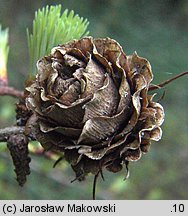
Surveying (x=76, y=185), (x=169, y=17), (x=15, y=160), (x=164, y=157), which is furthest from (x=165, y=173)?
(x=15, y=160)

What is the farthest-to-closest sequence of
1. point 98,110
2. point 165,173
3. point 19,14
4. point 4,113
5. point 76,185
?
point 19,14, point 165,173, point 76,185, point 4,113, point 98,110

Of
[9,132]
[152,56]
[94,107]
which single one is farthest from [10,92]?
[152,56]

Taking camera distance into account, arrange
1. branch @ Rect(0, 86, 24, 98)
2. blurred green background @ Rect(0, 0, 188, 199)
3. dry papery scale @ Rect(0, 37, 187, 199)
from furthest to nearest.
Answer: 1. blurred green background @ Rect(0, 0, 188, 199)
2. branch @ Rect(0, 86, 24, 98)
3. dry papery scale @ Rect(0, 37, 187, 199)

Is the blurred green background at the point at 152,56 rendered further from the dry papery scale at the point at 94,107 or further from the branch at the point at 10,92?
the dry papery scale at the point at 94,107

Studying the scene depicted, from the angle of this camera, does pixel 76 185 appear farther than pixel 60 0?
No

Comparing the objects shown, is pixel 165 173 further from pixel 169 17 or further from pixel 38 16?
pixel 38 16

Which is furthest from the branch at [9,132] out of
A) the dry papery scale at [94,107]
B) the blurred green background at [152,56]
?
the blurred green background at [152,56]

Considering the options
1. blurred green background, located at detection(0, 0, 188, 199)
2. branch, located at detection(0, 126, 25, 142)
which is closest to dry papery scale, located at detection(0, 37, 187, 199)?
branch, located at detection(0, 126, 25, 142)

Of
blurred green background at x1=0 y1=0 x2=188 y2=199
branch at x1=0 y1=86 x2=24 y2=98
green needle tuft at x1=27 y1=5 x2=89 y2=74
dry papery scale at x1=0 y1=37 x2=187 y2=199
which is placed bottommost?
dry papery scale at x1=0 y1=37 x2=187 y2=199

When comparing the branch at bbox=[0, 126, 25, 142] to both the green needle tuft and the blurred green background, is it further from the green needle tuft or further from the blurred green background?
the blurred green background

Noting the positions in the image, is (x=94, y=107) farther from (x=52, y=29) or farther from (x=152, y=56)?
(x=152, y=56)

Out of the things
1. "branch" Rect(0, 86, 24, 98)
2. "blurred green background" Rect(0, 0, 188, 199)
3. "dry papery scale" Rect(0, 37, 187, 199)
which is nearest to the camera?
"dry papery scale" Rect(0, 37, 187, 199)
